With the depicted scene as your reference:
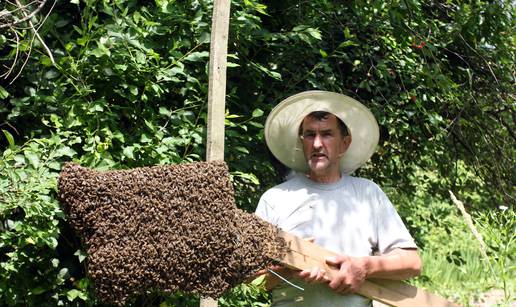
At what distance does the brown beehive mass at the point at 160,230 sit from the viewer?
259 centimetres

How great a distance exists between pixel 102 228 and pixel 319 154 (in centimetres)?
Result: 102

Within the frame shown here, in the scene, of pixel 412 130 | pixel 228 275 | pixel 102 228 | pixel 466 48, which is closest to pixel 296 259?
pixel 228 275

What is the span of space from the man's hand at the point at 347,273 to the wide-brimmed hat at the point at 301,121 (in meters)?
0.60

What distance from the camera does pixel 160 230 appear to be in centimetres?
266

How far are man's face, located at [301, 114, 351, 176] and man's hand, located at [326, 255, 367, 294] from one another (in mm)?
417

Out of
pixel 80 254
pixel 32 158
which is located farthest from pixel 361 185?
pixel 32 158

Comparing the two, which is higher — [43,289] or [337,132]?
[337,132]

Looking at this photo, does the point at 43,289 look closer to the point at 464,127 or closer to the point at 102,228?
the point at 102,228

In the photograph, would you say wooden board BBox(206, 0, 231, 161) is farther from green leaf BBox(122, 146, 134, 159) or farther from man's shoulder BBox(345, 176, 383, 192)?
man's shoulder BBox(345, 176, 383, 192)

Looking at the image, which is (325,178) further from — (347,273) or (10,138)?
(10,138)

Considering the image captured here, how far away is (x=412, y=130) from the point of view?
4.74 m

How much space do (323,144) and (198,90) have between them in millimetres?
743

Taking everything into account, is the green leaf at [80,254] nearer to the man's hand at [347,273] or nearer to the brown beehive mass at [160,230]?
the brown beehive mass at [160,230]

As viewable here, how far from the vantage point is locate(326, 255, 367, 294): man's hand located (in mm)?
2947
